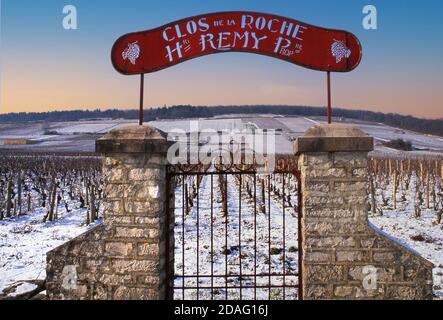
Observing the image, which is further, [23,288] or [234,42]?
[23,288]

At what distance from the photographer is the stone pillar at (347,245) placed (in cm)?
420

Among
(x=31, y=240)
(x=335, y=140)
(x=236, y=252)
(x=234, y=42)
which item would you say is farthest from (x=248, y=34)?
(x=31, y=240)

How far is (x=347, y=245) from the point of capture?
4.23m

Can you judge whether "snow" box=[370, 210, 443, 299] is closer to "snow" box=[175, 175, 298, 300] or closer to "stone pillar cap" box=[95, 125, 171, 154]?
"snow" box=[175, 175, 298, 300]

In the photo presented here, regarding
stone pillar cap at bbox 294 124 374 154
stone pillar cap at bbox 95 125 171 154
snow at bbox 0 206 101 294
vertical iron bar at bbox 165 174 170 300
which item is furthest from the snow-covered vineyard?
stone pillar cap at bbox 294 124 374 154

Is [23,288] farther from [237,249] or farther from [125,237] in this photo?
[237,249]

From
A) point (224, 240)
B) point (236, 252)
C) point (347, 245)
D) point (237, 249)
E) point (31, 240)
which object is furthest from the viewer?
point (31, 240)

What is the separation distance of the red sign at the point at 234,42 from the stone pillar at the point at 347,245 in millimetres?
1136

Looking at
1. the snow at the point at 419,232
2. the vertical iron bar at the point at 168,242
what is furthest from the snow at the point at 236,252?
the snow at the point at 419,232

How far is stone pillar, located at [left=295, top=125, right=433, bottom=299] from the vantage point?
420 cm

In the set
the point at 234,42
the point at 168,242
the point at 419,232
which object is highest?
the point at 234,42

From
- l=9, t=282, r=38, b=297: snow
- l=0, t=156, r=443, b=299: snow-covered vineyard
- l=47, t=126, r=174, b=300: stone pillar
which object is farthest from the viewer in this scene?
l=0, t=156, r=443, b=299: snow-covered vineyard

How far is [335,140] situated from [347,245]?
1201mm

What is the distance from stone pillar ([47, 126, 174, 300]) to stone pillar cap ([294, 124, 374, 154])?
1.64 m
